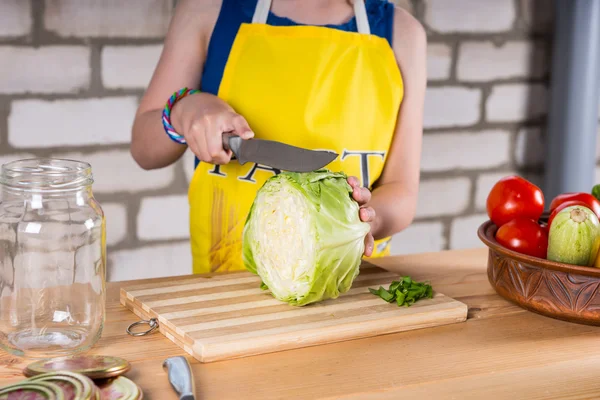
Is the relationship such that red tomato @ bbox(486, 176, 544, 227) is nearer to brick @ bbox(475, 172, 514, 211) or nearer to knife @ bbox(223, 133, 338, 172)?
knife @ bbox(223, 133, 338, 172)

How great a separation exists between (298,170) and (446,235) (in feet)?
5.47

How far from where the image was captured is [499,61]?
269 cm

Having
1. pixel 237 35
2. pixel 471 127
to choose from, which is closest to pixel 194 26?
pixel 237 35

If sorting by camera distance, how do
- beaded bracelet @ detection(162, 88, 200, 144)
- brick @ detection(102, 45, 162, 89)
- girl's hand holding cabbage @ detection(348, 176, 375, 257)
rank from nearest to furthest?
girl's hand holding cabbage @ detection(348, 176, 375, 257) < beaded bracelet @ detection(162, 88, 200, 144) < brick @ detection(102, 45, 162, 89)

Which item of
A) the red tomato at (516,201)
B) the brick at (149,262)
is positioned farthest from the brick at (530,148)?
the red tomato at (516,201)

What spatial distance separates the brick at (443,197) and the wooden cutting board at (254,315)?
1.49m

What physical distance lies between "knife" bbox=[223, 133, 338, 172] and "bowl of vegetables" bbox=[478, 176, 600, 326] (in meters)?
0.31

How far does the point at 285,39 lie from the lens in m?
1.61

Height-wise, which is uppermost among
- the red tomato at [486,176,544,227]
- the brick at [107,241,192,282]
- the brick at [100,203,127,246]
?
the red tomato at [486,176,544,227]

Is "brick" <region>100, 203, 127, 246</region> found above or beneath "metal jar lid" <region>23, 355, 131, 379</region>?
beneath

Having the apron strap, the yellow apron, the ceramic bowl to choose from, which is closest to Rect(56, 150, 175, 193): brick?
the yellow apron

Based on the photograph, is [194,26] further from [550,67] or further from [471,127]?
[550,67]

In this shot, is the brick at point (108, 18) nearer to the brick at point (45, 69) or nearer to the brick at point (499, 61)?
the brick at point (45, 69)

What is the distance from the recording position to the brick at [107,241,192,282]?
2293 millimetres
